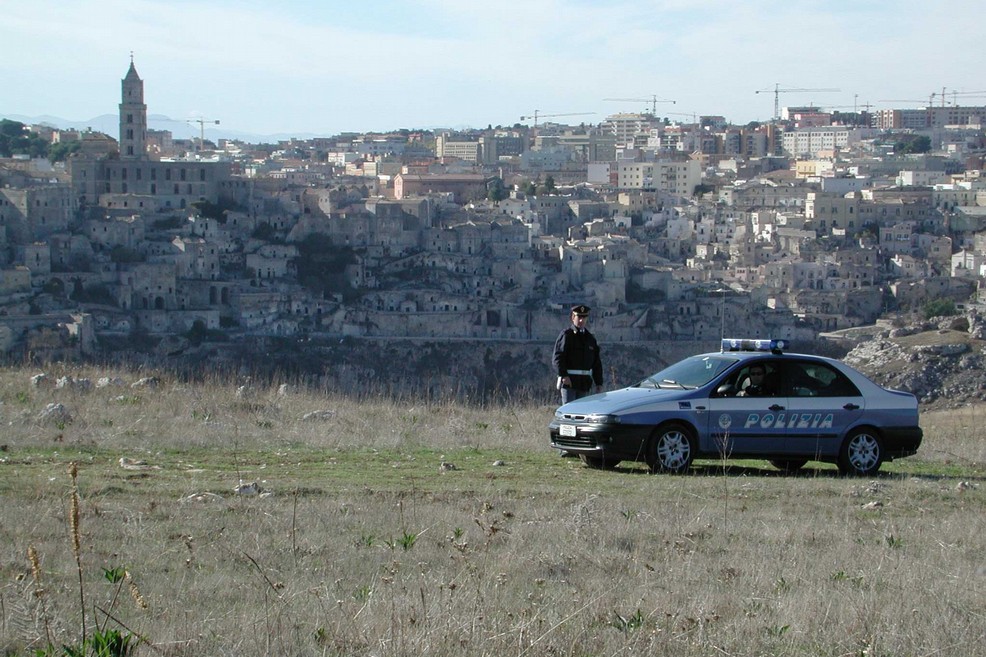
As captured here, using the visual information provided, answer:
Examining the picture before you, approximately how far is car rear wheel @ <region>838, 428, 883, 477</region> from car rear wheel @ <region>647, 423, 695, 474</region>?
945 millimetres

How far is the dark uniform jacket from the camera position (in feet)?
31.9

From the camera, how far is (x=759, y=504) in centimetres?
725

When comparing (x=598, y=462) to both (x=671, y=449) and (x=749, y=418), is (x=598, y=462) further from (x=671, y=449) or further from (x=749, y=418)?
(x=749, y=418)

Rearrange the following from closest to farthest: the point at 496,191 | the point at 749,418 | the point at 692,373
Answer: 1. the point at 749,418
2. the point at 692,373
3. the point at 496,191

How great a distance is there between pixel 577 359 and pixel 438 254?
5160 cm

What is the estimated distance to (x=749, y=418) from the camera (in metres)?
8.57

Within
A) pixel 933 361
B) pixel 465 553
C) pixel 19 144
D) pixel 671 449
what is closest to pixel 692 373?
pixel 671 449

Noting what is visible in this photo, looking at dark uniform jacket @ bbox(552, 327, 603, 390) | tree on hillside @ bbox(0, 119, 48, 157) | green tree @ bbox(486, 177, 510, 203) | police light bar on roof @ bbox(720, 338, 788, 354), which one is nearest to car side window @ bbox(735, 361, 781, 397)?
police light bar on roof @ bbox(720, 338, 788, 354)

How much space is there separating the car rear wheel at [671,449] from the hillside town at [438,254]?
3858 cm

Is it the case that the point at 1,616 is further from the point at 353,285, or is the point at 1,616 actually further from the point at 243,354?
the point at 353,285

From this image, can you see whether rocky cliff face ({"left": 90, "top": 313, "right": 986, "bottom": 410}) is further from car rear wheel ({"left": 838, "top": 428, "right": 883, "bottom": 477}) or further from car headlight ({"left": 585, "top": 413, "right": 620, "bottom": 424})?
car headlight ({"left": 585, "top": 413, "right": 620, "bottom": 424})

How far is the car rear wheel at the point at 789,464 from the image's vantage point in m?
8.83

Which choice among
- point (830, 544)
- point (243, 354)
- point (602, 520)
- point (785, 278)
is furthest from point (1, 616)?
point (785, 278)

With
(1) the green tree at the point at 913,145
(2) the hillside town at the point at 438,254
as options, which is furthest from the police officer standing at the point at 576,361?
(1) the green tree at the point at 913,145
